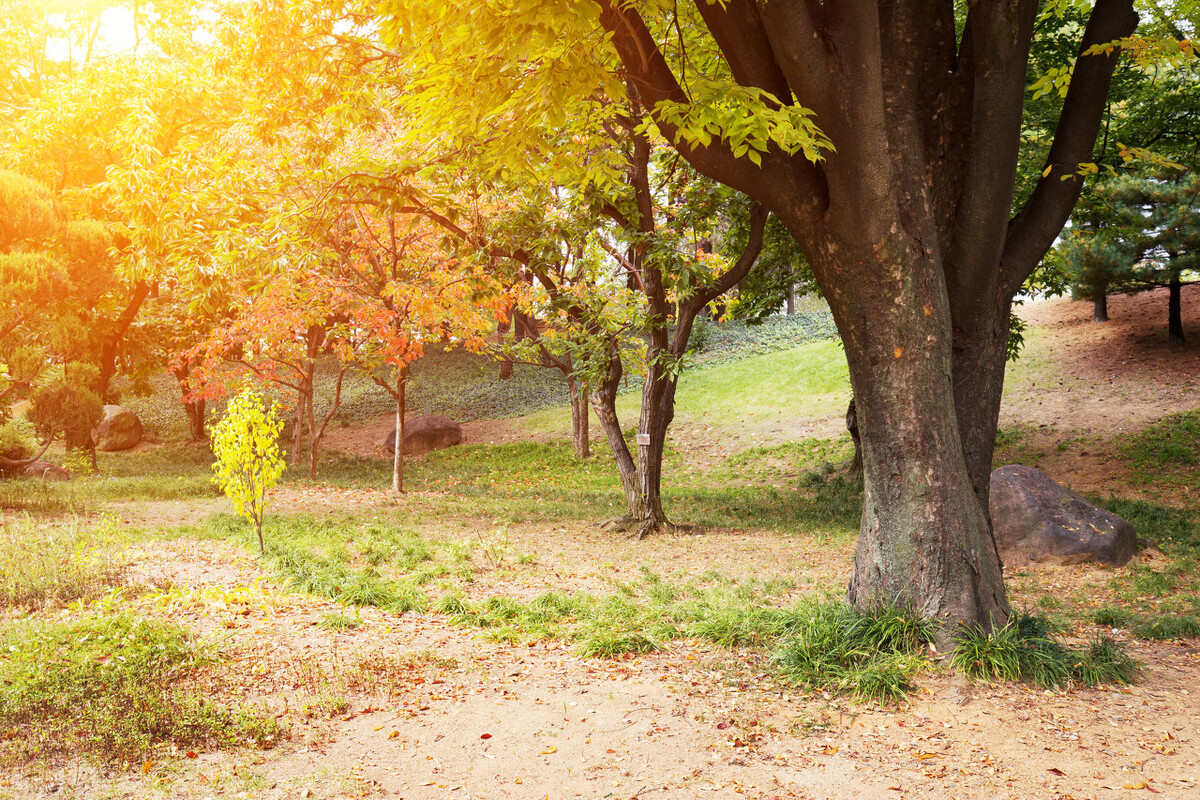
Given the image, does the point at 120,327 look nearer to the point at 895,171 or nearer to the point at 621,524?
the point at 621,524

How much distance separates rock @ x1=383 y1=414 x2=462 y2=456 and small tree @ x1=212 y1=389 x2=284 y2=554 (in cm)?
1285

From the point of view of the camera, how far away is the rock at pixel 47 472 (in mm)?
14243

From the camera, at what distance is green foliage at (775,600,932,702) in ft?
13.8

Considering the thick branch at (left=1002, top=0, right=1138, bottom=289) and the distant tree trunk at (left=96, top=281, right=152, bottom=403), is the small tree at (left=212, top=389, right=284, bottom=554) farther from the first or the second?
the distant tree trunk at (left=96, top=281, right=152, bottom=403)

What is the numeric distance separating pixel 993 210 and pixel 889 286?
3.65 ft

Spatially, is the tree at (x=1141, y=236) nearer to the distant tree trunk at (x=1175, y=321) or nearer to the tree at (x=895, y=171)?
the distant tree trunk at (x=1175, y=321)

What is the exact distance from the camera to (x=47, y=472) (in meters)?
14.5

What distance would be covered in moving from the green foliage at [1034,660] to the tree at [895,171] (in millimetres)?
154

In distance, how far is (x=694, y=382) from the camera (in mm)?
24047

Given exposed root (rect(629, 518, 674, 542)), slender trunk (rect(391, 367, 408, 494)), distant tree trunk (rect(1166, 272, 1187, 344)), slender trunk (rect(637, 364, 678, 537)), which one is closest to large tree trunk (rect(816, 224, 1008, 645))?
exposed root (rect(629, 518, 674, 542))

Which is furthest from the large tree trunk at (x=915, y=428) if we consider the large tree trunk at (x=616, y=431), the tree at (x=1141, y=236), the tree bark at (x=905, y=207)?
the tree at (x=1141, y=236)

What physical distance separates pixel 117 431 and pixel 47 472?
877 centimetres

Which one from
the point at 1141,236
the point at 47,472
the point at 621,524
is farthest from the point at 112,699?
the point at 1141,236

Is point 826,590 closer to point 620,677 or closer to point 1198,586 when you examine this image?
point 620,677
